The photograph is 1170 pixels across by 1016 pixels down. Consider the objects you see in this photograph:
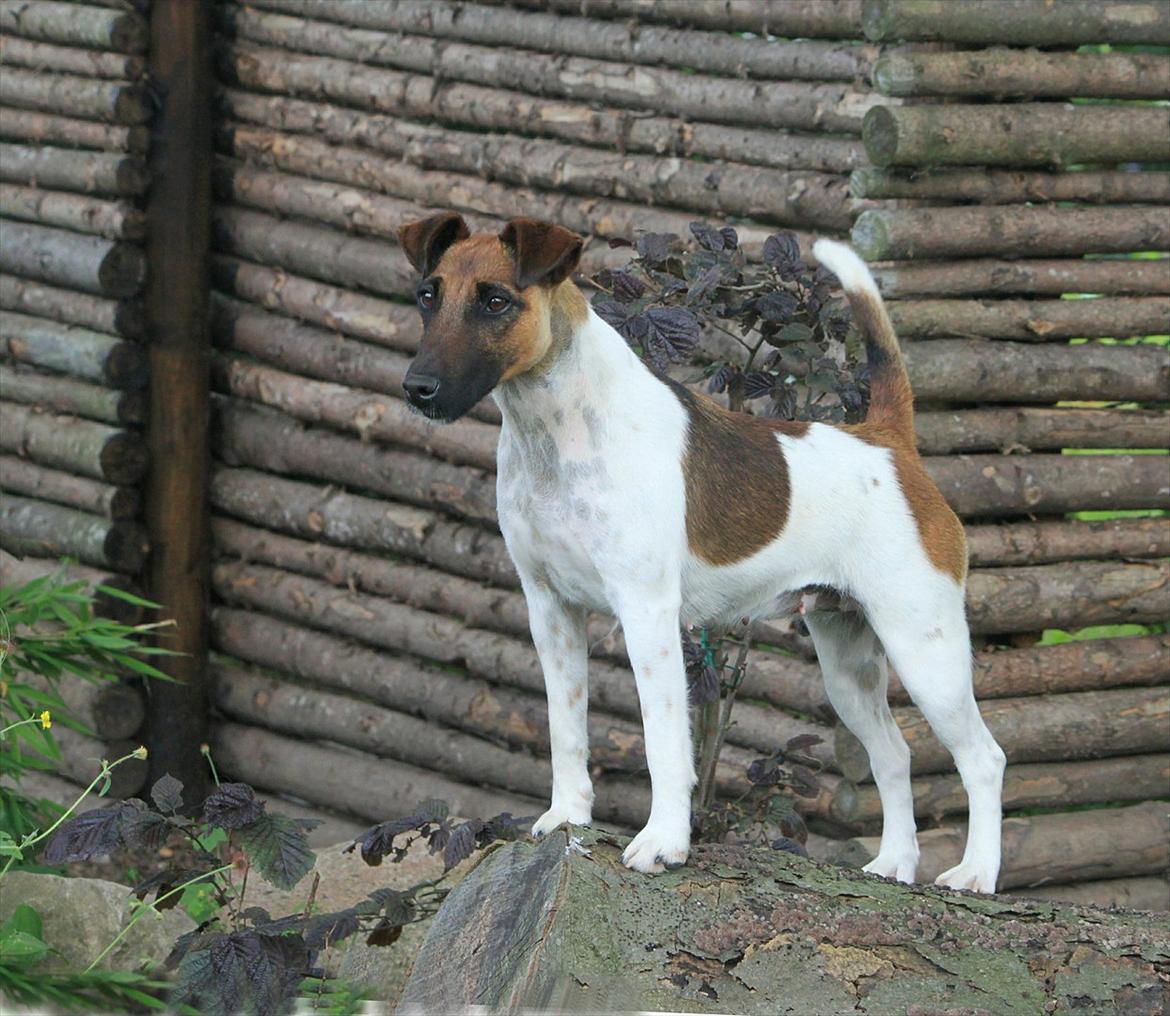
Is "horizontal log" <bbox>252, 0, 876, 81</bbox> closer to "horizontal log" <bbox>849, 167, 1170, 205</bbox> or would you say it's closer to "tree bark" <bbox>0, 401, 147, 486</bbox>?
"horizontal log" <bbox>849, 167, 1170, 205</bbox>

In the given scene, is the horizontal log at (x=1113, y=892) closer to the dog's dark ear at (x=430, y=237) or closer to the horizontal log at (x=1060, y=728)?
the horizontal log at (x=1060, y=728)

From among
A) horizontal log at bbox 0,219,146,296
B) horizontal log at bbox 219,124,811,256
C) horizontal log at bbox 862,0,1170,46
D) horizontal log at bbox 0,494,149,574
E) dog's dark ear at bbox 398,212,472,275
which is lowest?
horizontal log at bbox 0,494,149,574

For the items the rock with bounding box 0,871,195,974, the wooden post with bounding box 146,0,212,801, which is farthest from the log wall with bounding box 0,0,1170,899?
the rock with bounding box 0,871,195,974

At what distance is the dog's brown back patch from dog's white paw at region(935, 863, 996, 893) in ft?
3.13

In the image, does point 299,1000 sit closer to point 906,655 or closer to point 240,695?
point 906,655

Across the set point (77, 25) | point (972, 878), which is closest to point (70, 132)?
point (77, 25)

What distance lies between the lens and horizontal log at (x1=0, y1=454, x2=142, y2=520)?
738cm

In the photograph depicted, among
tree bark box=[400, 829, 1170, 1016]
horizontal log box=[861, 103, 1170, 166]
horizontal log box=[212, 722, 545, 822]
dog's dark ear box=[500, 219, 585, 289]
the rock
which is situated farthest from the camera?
horizontal log box=[212, 722, 545, 822]

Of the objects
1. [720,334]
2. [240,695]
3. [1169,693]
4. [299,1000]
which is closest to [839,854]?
Answer: [1169,693]

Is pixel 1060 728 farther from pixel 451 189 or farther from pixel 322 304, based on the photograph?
pixel 322 304

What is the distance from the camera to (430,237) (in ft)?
12.7

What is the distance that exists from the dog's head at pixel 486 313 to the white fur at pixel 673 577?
167 mm

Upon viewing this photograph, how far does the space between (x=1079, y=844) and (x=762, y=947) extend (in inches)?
117

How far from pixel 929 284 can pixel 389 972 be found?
2763mm
